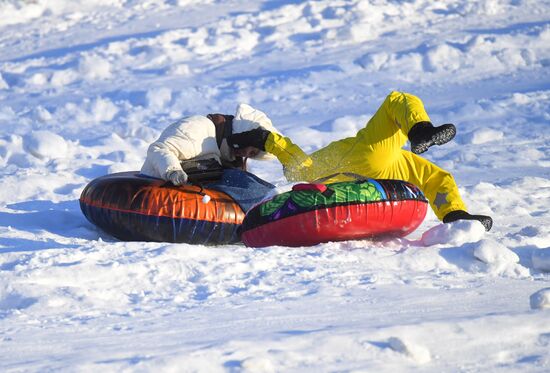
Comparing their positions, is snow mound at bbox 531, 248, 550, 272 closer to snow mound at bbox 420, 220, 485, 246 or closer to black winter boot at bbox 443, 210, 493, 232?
snow mound at bbox 420, 220, 485, 246

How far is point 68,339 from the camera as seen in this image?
9.53 feet

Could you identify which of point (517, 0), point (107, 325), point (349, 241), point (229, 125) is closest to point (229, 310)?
point (107, 325)

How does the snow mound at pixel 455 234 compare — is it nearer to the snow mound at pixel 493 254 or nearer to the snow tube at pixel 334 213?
the snow tube at pixel 334 213

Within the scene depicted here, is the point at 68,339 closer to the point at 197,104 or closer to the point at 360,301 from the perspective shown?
the point at 360,301

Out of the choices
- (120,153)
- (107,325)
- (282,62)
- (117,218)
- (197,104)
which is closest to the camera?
(107,325)

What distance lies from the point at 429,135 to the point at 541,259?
78 cm

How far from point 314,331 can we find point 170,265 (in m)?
1.16

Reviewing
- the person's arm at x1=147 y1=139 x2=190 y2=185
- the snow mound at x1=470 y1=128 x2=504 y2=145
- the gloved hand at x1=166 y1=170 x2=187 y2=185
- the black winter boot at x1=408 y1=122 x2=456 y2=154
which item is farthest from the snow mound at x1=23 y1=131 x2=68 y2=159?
the black winter boot at x1=408 y1=122 x2=456 y2=154

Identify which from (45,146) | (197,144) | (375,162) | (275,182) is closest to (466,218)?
(375,162)

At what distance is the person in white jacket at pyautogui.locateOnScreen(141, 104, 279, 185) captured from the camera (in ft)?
15.1

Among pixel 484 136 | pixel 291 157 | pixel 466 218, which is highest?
pixel 291 157

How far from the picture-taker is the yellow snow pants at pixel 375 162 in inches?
185

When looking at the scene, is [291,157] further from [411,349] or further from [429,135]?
[411,349]

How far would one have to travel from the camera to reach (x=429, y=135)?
13.6ft
